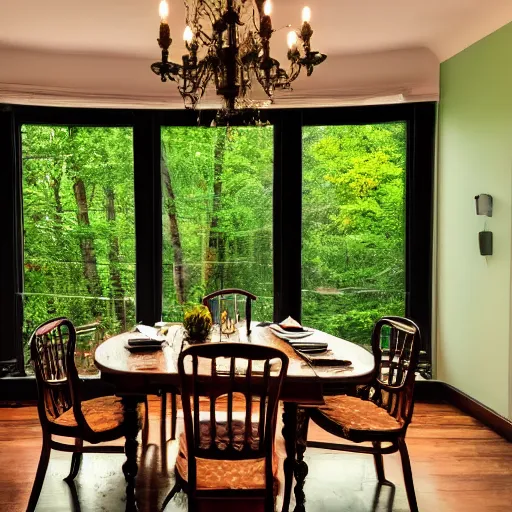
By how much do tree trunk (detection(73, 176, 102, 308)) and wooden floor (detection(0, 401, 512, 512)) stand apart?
1200 millimetres

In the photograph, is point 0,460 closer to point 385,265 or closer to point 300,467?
point 300,467

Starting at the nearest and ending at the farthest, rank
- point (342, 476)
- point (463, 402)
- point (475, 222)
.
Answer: point (342, 476)
point (475, 222)
point (463, 402)

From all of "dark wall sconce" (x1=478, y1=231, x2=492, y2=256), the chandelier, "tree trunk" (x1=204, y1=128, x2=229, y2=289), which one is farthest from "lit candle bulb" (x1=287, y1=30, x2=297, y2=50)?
"tree trunk" (x1=204, y1=128, x2=229, y2=289)

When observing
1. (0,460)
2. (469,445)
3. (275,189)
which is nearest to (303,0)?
(275,189)

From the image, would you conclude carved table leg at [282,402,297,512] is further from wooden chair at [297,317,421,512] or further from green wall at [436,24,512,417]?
green wall at [436,24,512,417]

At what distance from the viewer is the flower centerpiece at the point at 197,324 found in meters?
2.70

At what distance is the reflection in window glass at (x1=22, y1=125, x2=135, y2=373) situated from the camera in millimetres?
4234

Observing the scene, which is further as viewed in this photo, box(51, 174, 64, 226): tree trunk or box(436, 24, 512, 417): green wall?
box(51, 174, 64, 226): tree trunk

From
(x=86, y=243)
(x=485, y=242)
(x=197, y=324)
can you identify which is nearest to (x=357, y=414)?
(x=197, y=324)

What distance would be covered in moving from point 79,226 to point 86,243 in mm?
Answer: 144

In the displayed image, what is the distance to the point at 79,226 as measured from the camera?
4258mm

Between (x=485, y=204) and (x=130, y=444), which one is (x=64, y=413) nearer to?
(x=130, y=444)

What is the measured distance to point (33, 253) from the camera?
424 centimetres

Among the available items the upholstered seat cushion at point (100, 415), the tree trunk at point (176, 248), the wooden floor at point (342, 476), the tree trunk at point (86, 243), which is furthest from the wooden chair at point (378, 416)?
the tree trunk at point (86, 243)
